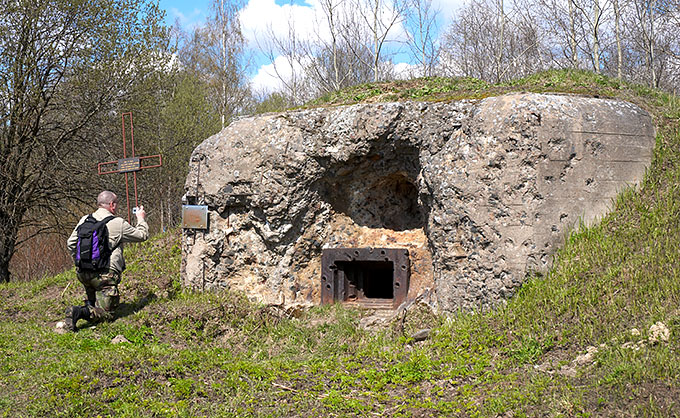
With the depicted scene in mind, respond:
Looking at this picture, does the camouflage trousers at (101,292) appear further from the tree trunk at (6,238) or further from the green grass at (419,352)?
the tree trunk at (6,238)

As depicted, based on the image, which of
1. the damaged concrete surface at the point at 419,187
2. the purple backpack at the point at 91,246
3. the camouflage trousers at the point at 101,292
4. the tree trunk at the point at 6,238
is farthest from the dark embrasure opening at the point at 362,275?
the tree trunk at the point at 6,238

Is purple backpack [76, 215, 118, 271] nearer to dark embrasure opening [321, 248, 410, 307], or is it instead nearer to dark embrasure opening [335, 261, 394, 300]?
dark embrasure opening [321, 248, 410, 307]

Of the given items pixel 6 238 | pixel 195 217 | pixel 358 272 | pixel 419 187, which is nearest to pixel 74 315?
pixel 195 217

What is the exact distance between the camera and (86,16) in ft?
36.9

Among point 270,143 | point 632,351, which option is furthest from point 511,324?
point 270,143

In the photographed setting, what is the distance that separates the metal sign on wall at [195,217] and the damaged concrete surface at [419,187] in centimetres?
10

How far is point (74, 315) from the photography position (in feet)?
20.7

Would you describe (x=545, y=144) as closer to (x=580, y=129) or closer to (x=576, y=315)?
(x=580, y=129)

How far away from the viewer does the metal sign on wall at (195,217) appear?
293 inches

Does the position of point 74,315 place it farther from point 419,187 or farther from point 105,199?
point 419,187

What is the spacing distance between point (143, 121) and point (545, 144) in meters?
10.2

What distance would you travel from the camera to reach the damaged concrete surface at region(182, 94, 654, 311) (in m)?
5.85

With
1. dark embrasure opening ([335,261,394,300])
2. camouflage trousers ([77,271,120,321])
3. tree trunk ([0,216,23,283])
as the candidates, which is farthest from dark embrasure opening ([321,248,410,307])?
tree trunk ([0,216,23,283])

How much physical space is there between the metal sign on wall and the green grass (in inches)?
37.8
